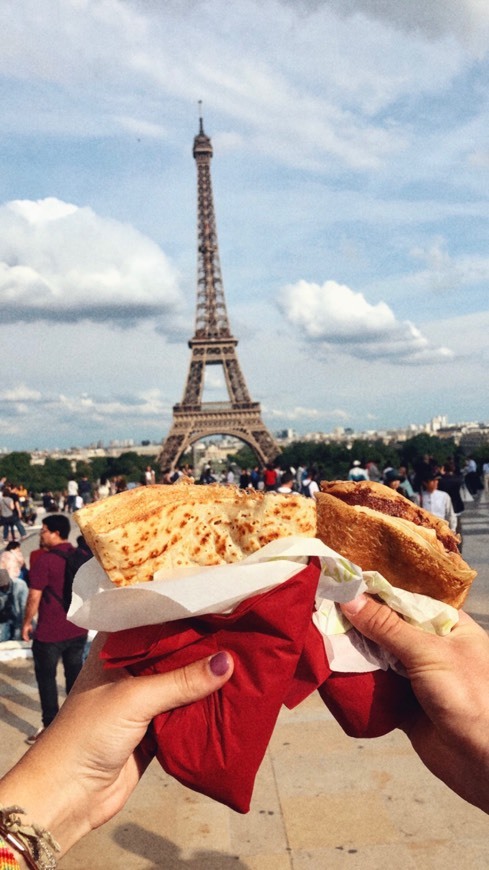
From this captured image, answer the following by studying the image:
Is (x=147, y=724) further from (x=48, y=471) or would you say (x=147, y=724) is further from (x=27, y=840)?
(x=48, y=471)

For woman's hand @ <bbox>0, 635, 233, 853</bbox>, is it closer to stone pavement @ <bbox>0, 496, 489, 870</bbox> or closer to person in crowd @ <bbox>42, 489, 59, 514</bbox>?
stone pavement @ <bbox>0, 496, 489, 870</bbox>

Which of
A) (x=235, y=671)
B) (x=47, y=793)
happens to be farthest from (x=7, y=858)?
(x=235, y=671)

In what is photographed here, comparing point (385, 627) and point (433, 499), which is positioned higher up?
point (385, 627)

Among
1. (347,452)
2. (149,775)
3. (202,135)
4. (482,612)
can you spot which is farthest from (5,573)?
(202,135)

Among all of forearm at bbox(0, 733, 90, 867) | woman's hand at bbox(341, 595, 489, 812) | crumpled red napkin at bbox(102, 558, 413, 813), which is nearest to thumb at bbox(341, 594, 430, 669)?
woman's hand at bbox(341, 595, 489, 812)

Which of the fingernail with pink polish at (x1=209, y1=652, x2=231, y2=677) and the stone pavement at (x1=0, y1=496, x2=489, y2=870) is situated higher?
the fingernail with pink polish at (x1=209, y1=652, x2=231, y2=677)

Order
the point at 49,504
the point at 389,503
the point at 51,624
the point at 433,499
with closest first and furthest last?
the point at 389,503 → the point at 51,624 → the point at 433,499 → the point at 49,504

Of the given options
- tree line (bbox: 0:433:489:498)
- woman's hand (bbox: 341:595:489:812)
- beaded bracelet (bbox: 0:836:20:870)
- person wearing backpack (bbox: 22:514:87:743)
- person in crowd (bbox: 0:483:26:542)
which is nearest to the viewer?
beaded bracelet (bbox: 0:836:20:870)
